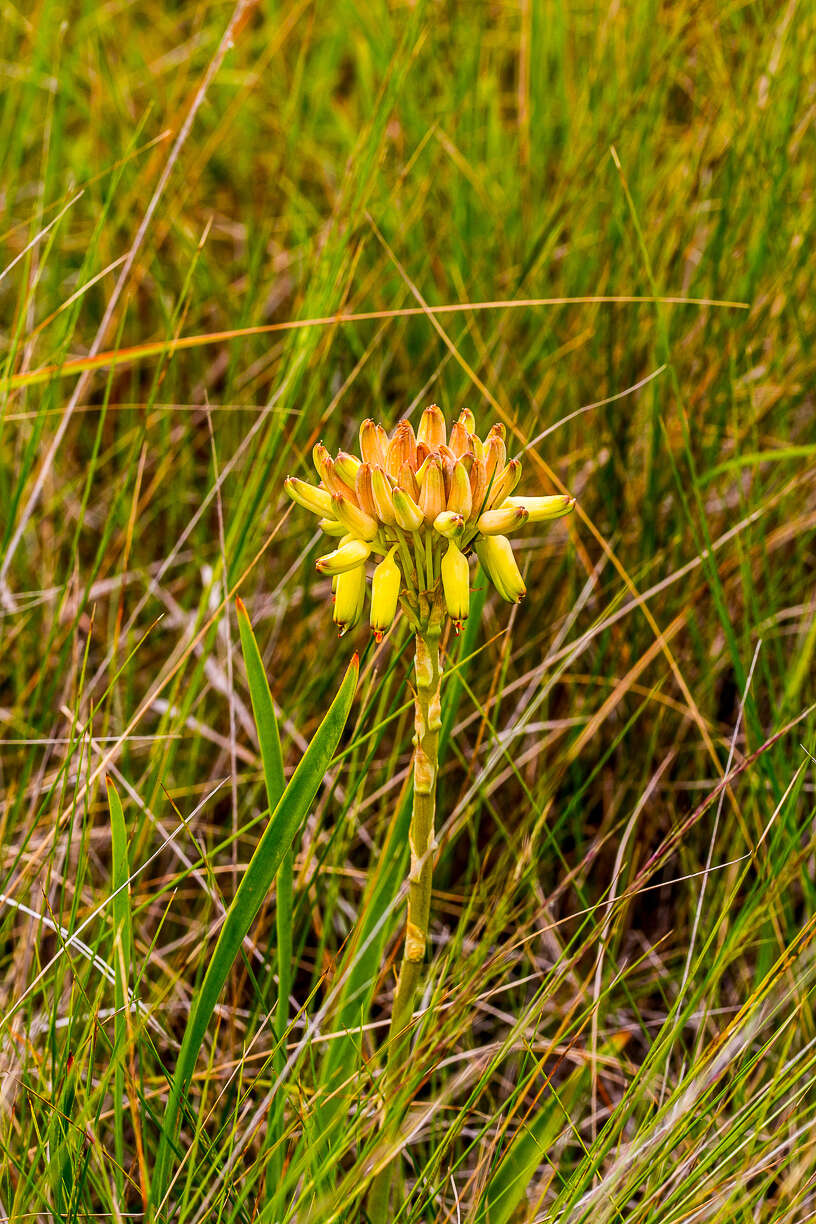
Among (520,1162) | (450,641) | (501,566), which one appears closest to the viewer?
(501,566)

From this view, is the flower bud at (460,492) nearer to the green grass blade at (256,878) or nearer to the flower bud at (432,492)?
the flower bud at (432,492)

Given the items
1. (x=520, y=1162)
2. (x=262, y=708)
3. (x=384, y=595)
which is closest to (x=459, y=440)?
(x=384, y=595)

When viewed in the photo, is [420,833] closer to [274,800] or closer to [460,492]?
[274,800]

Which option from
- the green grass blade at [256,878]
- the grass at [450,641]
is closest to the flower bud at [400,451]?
the green grass blade at [256,878]

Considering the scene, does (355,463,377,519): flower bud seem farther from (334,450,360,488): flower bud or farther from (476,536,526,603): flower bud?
(476,536,526,603): flower bud

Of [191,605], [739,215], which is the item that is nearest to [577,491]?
[739,215]

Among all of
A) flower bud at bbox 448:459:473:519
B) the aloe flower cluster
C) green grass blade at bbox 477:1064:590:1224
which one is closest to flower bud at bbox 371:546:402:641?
the aloe flower cluster
